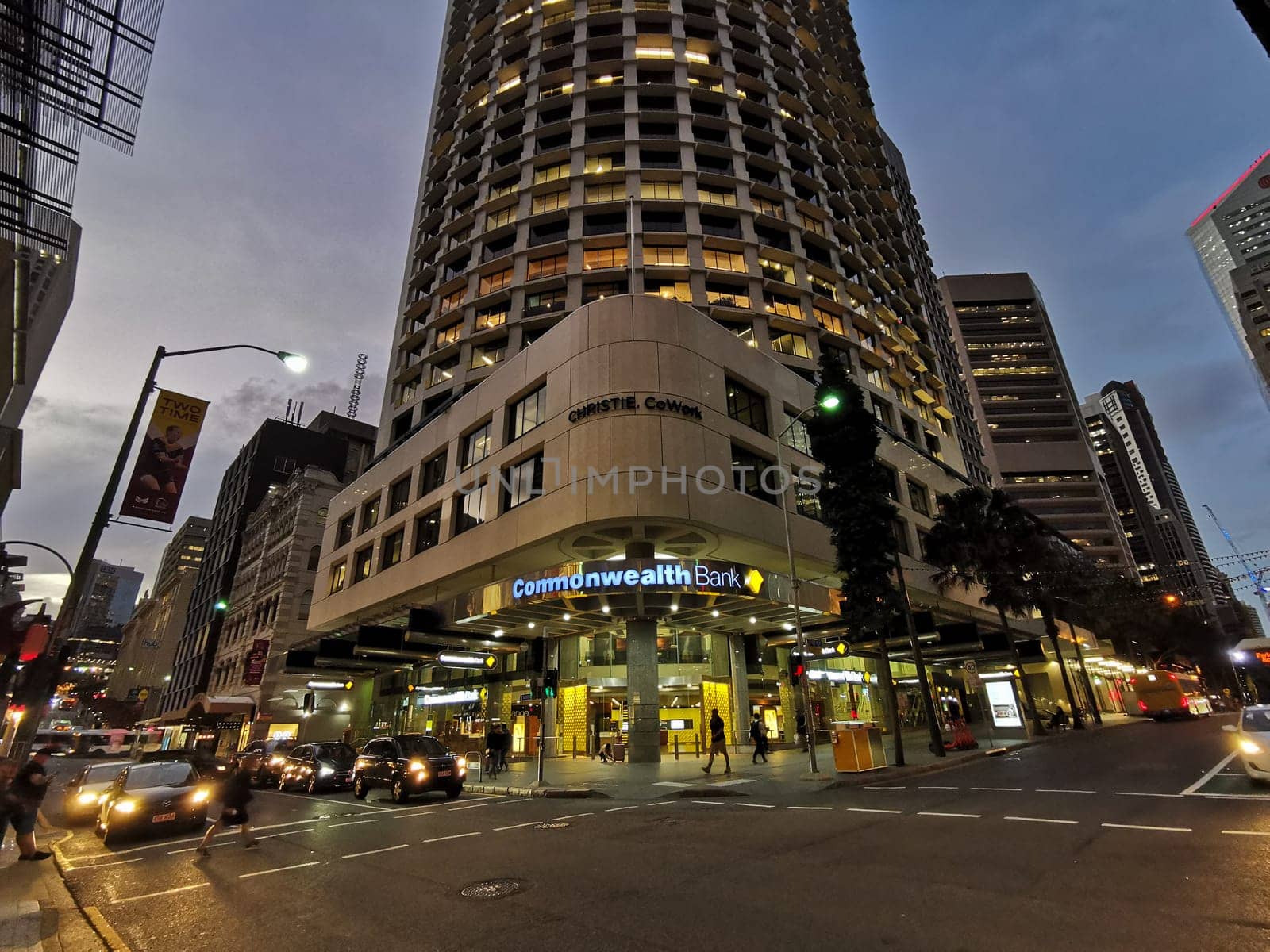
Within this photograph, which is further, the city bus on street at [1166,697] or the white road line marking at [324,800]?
the city bus on street at [1166,697]

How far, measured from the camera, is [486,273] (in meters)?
44.5

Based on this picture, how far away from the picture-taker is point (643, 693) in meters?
→ 24.8

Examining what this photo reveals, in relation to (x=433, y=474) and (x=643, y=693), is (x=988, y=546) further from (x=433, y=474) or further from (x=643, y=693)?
(x=433, y=474)

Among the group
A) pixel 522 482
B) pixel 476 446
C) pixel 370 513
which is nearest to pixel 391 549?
pixel 370 513

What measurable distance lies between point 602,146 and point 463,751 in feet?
141

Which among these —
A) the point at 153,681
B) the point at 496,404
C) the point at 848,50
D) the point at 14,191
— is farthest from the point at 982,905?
the point at 153,681

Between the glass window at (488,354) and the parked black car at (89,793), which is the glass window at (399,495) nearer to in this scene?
the glass window at (488,354)

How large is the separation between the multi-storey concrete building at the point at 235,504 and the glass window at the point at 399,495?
42799 millimetres

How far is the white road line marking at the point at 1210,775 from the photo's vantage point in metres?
12.3

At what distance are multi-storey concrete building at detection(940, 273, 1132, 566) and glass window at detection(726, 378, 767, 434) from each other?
9795 cm

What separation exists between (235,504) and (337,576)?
48354 mm

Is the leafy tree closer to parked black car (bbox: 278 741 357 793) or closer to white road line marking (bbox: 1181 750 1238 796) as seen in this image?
white road line marking (bbox: 1181 750 1238 796)

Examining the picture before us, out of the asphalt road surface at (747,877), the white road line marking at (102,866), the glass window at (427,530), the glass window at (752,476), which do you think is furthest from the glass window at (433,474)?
the white road line marking at (102,866)

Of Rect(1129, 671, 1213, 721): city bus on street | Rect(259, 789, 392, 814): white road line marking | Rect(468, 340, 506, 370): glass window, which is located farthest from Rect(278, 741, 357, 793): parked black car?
Rect(1129, 671, 1213, 721): city bus on street
